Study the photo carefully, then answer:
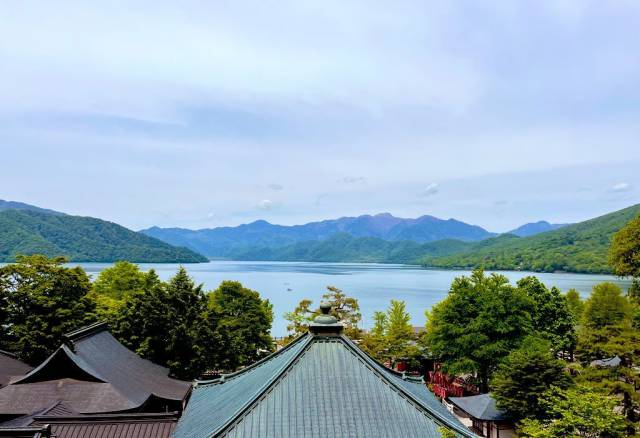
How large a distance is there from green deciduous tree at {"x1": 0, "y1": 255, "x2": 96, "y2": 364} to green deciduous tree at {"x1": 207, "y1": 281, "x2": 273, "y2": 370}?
7954mm

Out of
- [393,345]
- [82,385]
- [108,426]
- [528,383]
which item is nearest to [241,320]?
[393,345]

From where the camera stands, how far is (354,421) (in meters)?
8.20

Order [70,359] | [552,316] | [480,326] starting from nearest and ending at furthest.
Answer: [70,359]
[480,326]
[552,316]

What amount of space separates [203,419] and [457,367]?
22.2 meters

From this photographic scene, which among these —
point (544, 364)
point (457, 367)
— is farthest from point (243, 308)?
point (544, 364)

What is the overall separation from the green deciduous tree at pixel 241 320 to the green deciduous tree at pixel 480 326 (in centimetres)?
1173

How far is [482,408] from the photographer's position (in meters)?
21.8

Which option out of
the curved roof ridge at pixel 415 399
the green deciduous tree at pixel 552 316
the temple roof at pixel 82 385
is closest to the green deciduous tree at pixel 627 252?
the green deciduous tree at pixel 552 316

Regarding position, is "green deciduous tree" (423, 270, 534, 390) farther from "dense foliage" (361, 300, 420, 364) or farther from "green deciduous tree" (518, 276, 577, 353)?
"green deciduous tree" (518, 276, 577, 353)

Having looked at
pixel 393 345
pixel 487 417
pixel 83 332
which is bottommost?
pixel 487 417

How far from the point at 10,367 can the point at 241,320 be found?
14102 mm

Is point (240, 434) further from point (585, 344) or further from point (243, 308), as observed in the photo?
point (243, 308)

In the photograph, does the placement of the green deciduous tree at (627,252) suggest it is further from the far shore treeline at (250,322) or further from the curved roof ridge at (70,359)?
the curved roof ridge at (70,359)

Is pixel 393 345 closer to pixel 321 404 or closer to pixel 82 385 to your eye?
pixel 82 385
